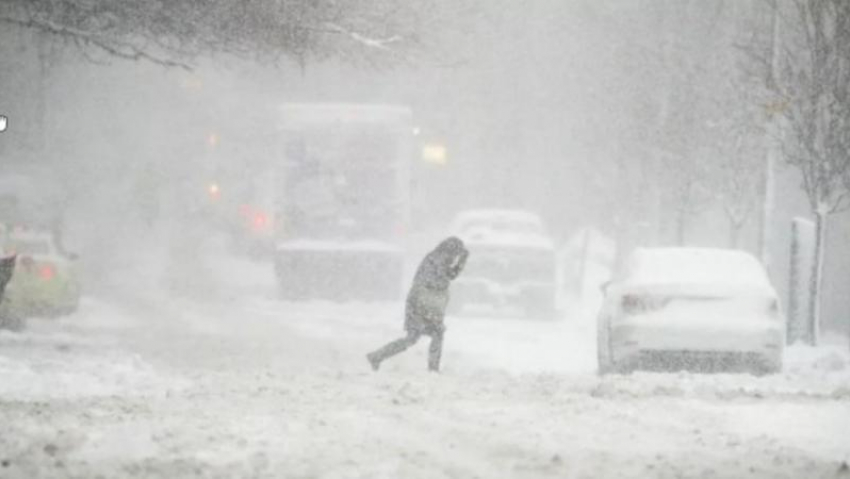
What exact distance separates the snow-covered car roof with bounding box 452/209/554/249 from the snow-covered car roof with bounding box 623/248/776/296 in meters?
8.52

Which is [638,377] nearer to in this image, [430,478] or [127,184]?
[430,478]

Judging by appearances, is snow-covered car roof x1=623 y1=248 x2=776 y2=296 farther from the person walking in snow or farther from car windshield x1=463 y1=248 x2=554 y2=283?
car windshield x1=463 y1=248 x2=554 y2=283

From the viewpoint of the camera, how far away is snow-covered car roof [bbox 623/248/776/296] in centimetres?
1448

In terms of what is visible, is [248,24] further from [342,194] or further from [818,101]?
[342,194]

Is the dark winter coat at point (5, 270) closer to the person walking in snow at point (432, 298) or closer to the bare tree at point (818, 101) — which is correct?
the person walking in snow at point (432, 298)

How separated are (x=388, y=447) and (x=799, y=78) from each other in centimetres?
1158

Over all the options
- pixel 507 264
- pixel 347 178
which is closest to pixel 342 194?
pixel 347 178

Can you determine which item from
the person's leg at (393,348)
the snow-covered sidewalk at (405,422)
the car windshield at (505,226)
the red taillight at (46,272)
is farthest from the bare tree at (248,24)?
the car windshield at (505,226)

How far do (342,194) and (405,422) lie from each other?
55.7ft

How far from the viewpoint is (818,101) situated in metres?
18.5

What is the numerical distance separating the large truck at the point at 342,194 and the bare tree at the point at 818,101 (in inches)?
345

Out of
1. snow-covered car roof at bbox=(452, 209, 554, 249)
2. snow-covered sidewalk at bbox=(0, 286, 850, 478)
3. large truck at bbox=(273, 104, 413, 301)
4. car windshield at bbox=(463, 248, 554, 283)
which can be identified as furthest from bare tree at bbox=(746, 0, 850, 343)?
large truck at bbox=(273, 104, 413, 301)

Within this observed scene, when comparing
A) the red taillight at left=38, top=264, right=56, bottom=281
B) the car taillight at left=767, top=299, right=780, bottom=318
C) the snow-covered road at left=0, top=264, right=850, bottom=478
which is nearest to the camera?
the snow-covered road at left=0, top=264, right=850, bottom=478

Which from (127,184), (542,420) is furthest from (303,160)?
(127,184)
